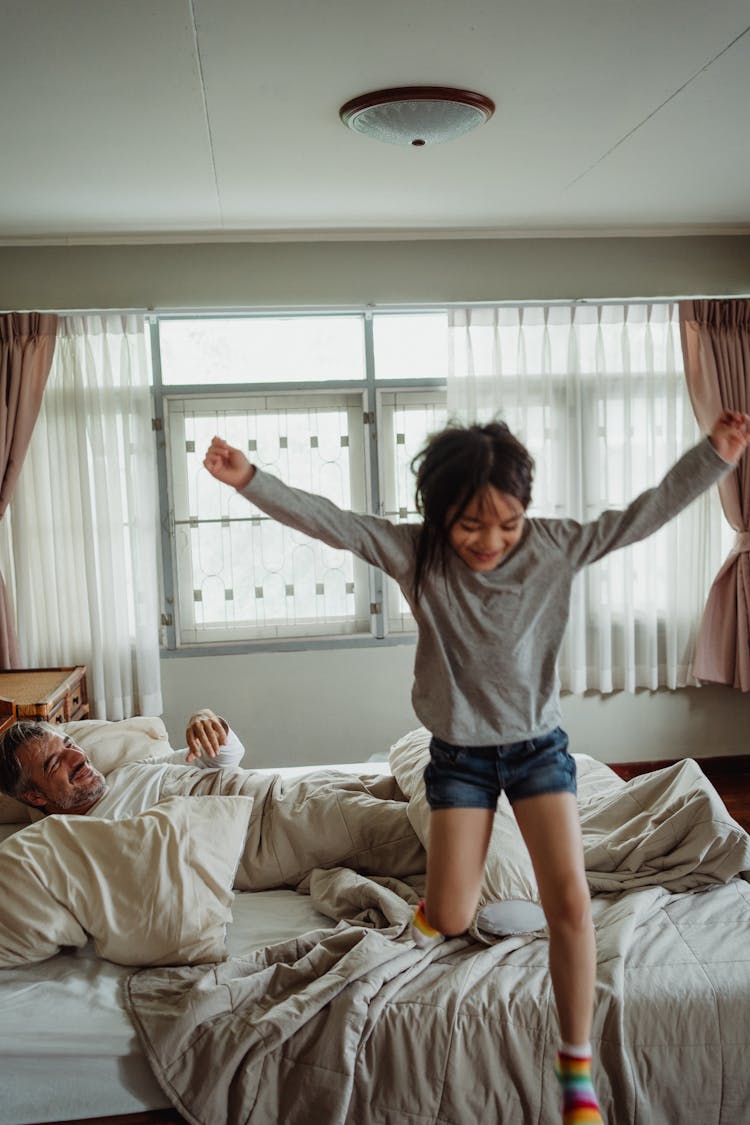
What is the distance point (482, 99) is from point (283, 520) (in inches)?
73.2

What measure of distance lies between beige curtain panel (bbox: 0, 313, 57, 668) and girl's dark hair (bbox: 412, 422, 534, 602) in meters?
3.10

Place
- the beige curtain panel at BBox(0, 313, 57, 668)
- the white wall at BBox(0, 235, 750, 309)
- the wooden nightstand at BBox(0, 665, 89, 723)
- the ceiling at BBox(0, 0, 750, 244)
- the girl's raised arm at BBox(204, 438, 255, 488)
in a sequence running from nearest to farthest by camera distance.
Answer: the girl's raised arm at BBox(204, 438, 255, 488), the ceiling at BBox(0, 0, 750, 244), the wooden nightstand at BBox(0, 665, 89, 723), the beige curtain panel at BBox(0, 313, 57, 668), the white wall at BBox(0, 235, 750, 309)

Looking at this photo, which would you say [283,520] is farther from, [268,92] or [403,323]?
[403,323]

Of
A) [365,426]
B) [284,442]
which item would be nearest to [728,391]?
[365,426]

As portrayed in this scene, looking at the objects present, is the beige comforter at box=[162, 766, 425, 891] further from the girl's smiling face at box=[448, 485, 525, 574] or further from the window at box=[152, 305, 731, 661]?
the window at box=[152, 305, 731, 661]

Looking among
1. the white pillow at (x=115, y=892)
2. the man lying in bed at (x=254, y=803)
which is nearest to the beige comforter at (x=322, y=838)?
the man lying in bed at (x=254, y=803)

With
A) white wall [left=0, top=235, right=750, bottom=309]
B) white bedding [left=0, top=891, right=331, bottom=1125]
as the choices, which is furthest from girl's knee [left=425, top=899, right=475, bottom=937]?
white wall [left=0, top=235, right=750, bottom=309]

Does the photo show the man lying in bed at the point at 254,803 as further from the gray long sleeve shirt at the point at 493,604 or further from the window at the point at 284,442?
the window at the point at 284,442

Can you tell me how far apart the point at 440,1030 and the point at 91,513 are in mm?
3020

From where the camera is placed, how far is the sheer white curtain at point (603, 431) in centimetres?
453

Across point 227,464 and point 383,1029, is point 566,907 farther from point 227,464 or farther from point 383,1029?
point 227,464

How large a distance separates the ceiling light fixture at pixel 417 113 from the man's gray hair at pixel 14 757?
2002 millimetres

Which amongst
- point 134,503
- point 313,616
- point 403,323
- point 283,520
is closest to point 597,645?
point 313,616

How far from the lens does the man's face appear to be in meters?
2.56
